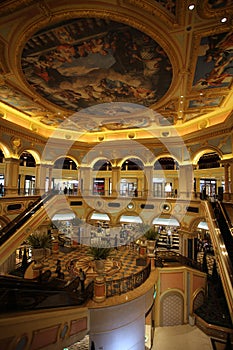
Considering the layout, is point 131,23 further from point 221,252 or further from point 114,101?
point 221,252

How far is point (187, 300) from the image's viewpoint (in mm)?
9812

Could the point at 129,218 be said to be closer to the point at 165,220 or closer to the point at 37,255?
the point at 165,220

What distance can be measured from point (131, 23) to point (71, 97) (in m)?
5.34

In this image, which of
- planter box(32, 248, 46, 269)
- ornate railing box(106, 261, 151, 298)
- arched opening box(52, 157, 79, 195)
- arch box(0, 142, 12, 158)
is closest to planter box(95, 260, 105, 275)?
ornate railing box(106, 261, 151, 298)

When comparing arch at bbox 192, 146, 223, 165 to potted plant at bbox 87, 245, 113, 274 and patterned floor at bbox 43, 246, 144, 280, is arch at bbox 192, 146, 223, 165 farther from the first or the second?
potted plant at bbox 87, 245, 113, 274

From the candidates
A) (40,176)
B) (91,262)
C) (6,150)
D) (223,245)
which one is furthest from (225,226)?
(40,176)

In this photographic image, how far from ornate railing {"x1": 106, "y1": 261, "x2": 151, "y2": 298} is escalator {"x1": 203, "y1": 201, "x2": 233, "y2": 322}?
111 inches

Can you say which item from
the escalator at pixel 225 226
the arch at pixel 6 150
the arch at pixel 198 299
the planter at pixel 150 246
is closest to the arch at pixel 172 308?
the arch at pixel 198 299

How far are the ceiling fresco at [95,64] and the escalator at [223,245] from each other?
565 centimetres

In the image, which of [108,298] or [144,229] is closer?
[108,298]

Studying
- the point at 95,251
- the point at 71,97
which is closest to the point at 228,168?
the point at 95,251

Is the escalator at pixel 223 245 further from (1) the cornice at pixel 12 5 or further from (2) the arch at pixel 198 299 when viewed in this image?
(1) the cornice at pixel 12 5

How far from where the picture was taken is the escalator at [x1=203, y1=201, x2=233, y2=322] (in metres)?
4.62

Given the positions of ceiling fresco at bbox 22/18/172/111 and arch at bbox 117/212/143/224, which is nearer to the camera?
ceiling fresco at bbox 22/18/172/111
